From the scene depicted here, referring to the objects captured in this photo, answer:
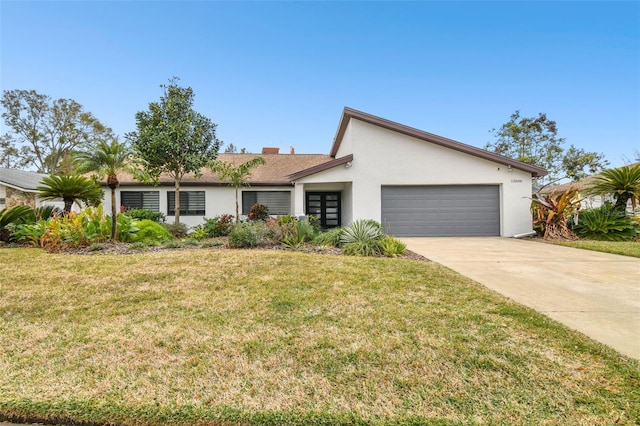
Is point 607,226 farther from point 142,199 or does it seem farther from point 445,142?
point 142,199

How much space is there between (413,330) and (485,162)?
12.0m

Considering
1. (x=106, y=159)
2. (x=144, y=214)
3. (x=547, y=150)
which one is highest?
(x=547, y=150)

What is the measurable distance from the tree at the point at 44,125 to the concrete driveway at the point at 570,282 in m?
38.0

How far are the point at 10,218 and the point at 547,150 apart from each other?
116ft

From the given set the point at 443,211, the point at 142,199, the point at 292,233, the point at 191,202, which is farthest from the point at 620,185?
the point at 142,199

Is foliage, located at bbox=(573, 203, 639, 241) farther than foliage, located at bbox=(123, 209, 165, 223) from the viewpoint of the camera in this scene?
No

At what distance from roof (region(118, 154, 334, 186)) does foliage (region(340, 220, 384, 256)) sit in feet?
18.8

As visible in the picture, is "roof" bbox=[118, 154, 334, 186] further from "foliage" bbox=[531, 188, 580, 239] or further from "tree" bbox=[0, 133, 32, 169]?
"tree" bbox=[0, 133, 32, 169]

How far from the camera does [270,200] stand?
55.0 ft

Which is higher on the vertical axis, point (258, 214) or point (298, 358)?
point (258, 214)

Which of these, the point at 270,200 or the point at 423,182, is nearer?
the point at 423,182

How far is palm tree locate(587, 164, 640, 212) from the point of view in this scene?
11.0 meters

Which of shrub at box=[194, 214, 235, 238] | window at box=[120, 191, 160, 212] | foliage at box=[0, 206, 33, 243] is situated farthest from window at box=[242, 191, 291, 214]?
foliage at box=[0, 206, 33, 243]

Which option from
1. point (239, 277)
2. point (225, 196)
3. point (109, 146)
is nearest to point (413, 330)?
point (239, 277)
